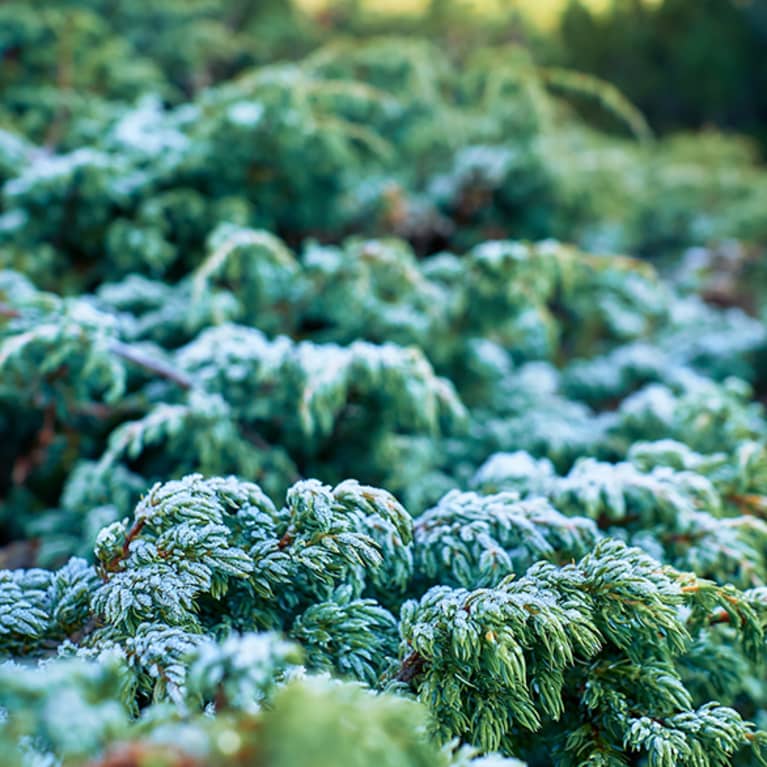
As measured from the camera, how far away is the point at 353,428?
1.70 meters

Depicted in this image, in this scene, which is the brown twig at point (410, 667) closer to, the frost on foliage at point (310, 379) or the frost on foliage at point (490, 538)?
the frost on foliage at point (490, 538)

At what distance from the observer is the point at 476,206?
9.11ft

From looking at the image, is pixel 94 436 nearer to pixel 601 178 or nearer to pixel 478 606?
pixel 478 606

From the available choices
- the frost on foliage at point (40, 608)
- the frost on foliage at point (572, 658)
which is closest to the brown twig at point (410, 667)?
the frost on foliage at point (572, 658)

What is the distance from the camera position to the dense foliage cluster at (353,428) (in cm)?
91

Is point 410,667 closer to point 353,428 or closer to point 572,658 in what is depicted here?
point 572,658

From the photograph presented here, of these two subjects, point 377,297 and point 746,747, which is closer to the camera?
point 746,747

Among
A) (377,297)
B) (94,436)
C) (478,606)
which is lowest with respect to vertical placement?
(94,436)

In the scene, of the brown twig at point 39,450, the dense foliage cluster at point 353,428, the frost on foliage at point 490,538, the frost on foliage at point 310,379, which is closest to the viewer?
the dense foliage cluster at point 353,428

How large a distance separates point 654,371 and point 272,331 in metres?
1.31

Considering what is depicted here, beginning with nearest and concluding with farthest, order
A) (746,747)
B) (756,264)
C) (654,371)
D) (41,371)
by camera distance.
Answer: (746,747), (41,371), (654,371), (756,264)

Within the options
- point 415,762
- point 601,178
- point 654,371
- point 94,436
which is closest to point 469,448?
point 654,371

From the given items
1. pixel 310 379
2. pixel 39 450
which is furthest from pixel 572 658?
pixel 39 450

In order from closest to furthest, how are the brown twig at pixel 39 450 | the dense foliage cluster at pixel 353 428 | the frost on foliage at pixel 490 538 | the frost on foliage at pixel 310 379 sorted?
the dense foliage cluster at pixel 353 428 < the frost on foliage at pixel 490 538 < the frost on foliage at pixel 310 379 < the brown twig at pixel 39 450
